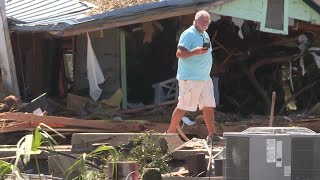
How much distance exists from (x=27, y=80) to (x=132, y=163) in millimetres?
8059

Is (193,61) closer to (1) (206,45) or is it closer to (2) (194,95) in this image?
(1) (206,45)

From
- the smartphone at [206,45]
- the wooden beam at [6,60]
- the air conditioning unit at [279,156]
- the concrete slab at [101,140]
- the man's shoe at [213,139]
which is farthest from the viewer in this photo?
the wooden beam at [6,60]

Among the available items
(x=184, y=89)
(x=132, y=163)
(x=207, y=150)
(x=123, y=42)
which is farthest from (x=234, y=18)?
(x=132, y=163)

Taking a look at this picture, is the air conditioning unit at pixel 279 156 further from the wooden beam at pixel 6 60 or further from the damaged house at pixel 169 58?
the wooden beam at pixel 6 60

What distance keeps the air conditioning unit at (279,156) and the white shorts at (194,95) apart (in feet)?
9.73

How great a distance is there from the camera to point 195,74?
9.45 m

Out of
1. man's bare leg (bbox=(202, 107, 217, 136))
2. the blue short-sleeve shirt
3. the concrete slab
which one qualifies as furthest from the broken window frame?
the concrete slab

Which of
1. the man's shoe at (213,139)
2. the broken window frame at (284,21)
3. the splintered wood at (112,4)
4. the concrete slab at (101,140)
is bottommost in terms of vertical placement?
the man's shoe at (213,139)

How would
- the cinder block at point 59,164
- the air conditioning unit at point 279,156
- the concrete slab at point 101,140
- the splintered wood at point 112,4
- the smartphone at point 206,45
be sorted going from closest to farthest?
the air conditioning unit at point 279,156, the cinder block at point 59,164, the concrete slab at point 101,140, the smartphone at point 206,45, the splintered wood at point 112,4

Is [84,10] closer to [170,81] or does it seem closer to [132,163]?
[170,81]

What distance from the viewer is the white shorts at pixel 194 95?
9.40m

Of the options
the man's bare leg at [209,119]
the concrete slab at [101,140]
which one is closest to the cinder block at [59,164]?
the concrete slab at [101,140]

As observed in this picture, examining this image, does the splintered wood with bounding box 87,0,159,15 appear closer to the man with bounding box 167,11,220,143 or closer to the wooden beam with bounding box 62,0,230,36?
the wooden beam with bounding box 62,0,230,36

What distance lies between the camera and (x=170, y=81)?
46.6ft
